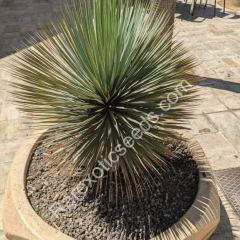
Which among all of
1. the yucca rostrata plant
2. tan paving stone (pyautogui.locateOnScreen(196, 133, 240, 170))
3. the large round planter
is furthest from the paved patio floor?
the yucca rostrata plant

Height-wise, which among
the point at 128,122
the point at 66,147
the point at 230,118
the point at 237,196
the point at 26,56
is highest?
the point at 26,56

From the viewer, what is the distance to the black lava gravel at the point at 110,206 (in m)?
2.14

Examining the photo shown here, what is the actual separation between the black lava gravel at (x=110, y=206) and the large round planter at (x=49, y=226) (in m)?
0.07

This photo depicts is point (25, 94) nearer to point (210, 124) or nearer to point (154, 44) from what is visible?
point (154, 44)

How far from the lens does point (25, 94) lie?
2133 mm

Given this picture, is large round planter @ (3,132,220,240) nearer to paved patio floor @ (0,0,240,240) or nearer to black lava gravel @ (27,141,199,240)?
black lava gravel @ (27,141,199,240)

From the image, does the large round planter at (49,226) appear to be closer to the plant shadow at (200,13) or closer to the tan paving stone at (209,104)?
the tan paving stone at (209,104)

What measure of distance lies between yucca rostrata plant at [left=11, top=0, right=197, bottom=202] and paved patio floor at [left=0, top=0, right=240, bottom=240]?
1278 mm

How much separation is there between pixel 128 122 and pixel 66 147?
1.40 feet

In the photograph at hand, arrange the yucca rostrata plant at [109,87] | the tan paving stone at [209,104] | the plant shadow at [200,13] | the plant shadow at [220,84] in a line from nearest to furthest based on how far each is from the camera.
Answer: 1. the yucca rostrata plant at [109,87]
2. the tan paving stone at [209,104]
3. the plant shadow at [220,84]
4. the plant shadow at [200,13]

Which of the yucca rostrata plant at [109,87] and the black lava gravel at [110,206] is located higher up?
the yucca rostrata plant at [109,87]

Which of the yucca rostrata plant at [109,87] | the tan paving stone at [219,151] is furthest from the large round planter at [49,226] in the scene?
the tan paving stone at [219,151]

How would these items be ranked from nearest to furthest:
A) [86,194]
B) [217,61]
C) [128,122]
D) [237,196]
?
[128,122] < [86,194] < [237,196] < [217,61]

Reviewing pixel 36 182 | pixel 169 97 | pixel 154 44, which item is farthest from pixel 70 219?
pixel 154 44
